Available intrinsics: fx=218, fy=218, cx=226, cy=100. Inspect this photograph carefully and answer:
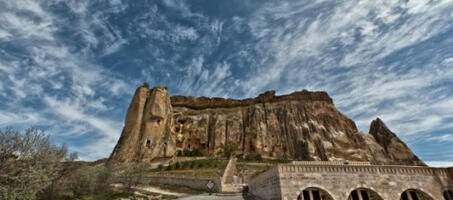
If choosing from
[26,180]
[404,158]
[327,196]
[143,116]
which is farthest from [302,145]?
[26,180]

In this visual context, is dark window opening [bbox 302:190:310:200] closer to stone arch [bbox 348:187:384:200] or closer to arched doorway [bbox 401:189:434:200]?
stone arch [bbox 348:187:384:200]

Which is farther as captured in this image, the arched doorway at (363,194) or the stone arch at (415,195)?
the stone arch at (415,195)

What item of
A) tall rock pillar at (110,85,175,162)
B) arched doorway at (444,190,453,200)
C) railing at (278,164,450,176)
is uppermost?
tall rock pillar at (110,85,175,162)

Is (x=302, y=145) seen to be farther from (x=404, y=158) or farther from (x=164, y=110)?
(x=164, y=110)

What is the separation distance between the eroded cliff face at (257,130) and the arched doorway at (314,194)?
4146 centimetres

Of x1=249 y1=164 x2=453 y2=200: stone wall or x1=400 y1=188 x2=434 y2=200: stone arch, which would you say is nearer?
x1=249 y1=164 x2=453 y2=200: stone wall

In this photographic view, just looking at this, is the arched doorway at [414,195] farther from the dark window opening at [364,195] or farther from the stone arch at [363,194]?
the dark window opening at [364,195]

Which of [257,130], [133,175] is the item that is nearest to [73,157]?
[133,175]

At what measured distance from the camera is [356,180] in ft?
43.8

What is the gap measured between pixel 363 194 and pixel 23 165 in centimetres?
2283


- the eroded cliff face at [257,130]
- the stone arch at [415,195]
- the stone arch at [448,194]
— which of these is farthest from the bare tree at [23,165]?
the eroded cliff face at [257,130]

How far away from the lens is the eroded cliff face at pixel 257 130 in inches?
2069

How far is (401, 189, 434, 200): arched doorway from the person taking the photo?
13.8 meters

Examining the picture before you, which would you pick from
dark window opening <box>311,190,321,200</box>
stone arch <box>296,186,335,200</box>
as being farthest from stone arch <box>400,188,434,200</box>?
dark window opening <box>311,190,321,200</box>
